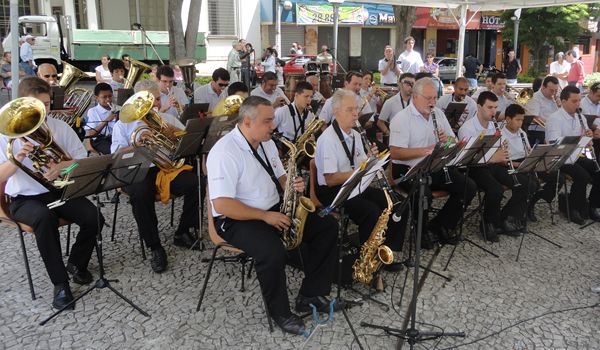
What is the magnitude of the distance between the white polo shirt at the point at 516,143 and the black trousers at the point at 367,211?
1.90 m

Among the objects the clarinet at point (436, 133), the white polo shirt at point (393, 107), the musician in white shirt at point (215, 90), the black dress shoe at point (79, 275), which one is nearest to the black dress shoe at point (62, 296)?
the black dress shoe at point (79, 275)

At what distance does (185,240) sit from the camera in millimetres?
5004

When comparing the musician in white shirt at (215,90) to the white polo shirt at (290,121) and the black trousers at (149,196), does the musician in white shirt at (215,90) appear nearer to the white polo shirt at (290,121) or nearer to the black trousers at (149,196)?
the white polo shirt at (290,121)

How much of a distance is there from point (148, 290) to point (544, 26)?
84.7ft

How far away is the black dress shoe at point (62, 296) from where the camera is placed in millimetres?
3789

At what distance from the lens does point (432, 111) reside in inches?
200

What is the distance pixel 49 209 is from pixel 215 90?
3.80m

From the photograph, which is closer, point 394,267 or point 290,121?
point 394,267

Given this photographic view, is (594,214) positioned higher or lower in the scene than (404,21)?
lower

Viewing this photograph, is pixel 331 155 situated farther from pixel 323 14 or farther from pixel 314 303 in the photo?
pixel 323 14

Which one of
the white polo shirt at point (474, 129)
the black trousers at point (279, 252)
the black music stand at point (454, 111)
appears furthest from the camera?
the black music stand at point (454, 111)

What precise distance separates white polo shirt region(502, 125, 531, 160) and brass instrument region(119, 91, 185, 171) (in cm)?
356

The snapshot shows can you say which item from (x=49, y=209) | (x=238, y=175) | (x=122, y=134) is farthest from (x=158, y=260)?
(x=238, y=175)

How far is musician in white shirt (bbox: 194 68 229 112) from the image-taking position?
7073 mm
